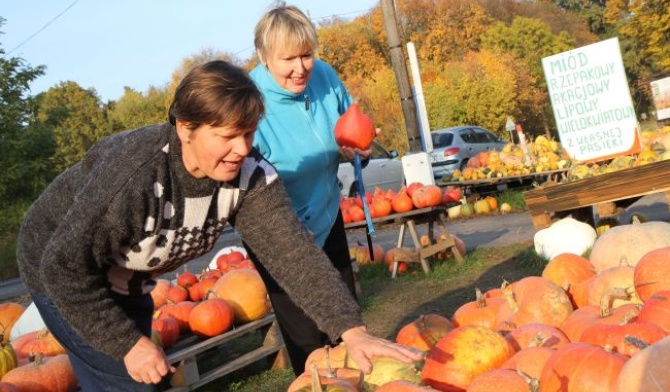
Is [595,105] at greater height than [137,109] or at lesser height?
lesser

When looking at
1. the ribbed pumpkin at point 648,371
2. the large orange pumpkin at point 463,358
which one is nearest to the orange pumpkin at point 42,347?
the large orange pumpkin at point 463,358

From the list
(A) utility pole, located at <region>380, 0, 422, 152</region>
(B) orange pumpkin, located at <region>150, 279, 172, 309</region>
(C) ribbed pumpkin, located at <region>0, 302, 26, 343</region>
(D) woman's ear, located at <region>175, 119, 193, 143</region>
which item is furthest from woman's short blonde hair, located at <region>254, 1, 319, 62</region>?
(A) utility pole, located at <region>380, 0, 422, 152</region>

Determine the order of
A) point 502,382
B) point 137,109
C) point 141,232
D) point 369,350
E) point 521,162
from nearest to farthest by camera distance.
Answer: point 502,382
point 369,350
point 141,232
point 521,162
point 137,109

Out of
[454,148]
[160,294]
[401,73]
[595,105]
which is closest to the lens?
[160,294]

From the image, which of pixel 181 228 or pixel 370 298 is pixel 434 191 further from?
pixel 181 228

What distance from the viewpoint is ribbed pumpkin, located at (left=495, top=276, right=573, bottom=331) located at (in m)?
2.66

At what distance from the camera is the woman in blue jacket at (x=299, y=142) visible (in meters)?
2.96

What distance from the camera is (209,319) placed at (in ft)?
15.9

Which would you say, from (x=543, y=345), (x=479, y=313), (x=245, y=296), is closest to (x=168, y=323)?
(x=245, y=296)

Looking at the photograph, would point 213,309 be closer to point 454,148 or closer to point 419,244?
point 419,244

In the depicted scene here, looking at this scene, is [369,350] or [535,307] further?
[535,307]

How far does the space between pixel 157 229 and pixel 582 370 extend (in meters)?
1.34

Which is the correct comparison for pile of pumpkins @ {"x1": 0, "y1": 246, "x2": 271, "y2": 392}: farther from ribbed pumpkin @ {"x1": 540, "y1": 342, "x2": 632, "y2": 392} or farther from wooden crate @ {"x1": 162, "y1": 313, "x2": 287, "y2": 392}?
ribbed pumpkin @ {"x1": 540, "y1": 342, "x2": 632, "y2": 392}

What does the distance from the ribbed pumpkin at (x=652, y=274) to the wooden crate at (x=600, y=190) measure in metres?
2.78
